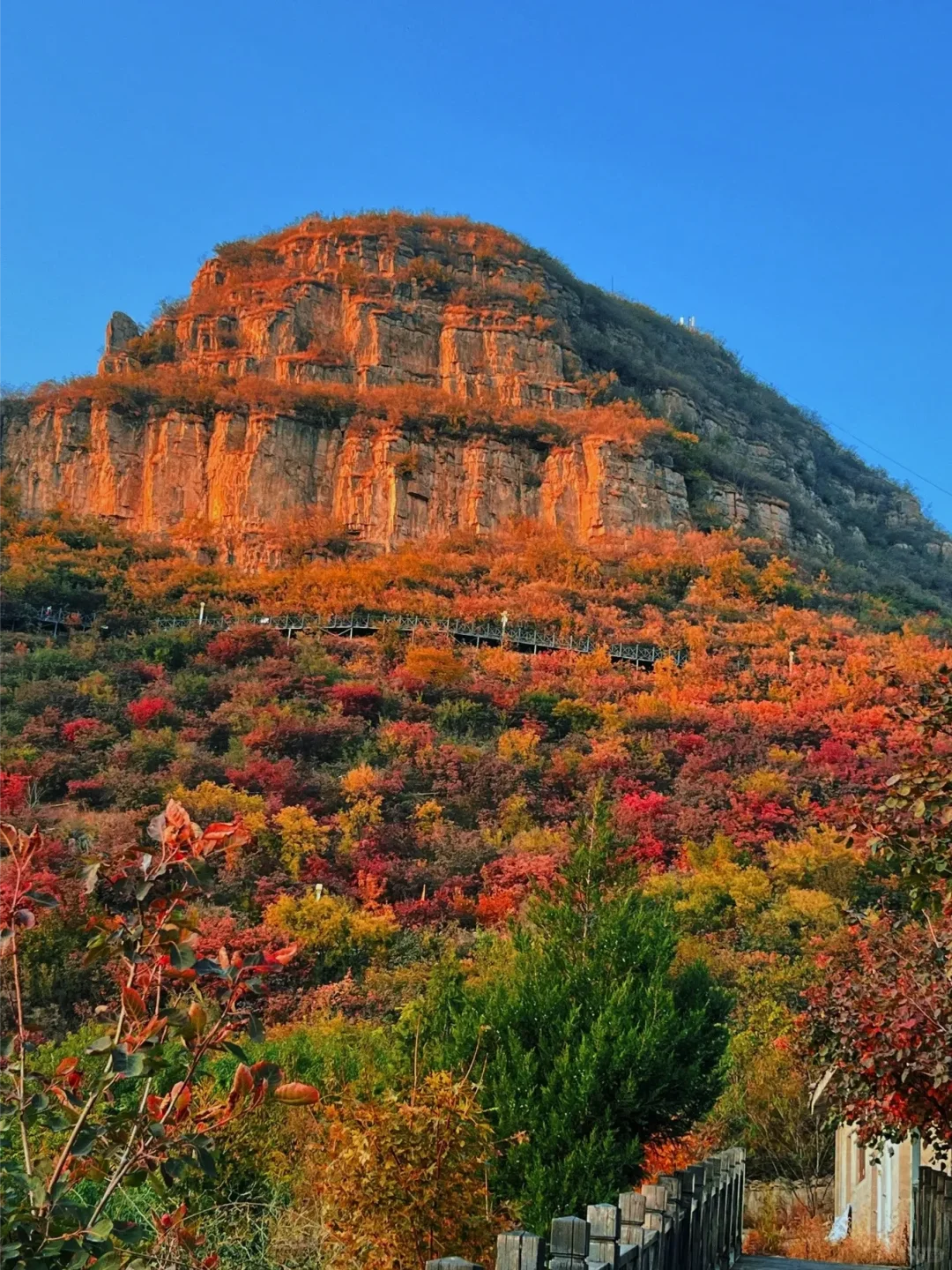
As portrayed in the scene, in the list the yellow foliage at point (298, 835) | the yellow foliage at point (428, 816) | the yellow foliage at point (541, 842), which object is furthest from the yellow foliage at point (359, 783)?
the yellow foliage at point (541, 842)

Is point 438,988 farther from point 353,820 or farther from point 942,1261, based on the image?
point 353,820

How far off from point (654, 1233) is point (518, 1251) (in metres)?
2.16

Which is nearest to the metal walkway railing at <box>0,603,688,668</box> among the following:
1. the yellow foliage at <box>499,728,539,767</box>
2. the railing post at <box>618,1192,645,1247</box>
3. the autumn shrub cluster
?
the autumn shrub cluster

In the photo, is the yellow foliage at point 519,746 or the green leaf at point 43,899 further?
the yellow foliage at point 519,746

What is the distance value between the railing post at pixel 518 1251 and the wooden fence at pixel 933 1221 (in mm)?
5490

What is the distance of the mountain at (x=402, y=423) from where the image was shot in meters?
59.0

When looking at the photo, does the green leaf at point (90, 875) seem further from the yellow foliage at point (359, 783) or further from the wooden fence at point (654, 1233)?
the yellow foliage at point (359, 783)

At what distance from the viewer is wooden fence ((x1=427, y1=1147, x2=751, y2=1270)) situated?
447cm

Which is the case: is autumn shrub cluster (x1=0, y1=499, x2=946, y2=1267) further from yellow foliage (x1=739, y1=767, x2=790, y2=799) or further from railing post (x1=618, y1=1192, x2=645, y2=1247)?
railing post (x1=618, y1=1192, x2=645, y2=1247)

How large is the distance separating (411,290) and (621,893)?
61.6 m

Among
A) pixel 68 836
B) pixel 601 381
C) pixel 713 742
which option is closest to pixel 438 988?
pixel 68 836

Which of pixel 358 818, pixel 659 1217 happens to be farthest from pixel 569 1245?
pixel 358 818

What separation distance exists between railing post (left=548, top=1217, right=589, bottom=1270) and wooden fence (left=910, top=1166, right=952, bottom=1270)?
5.04 meters

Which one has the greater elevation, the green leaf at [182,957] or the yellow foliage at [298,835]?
the green leaf at [182,957]
